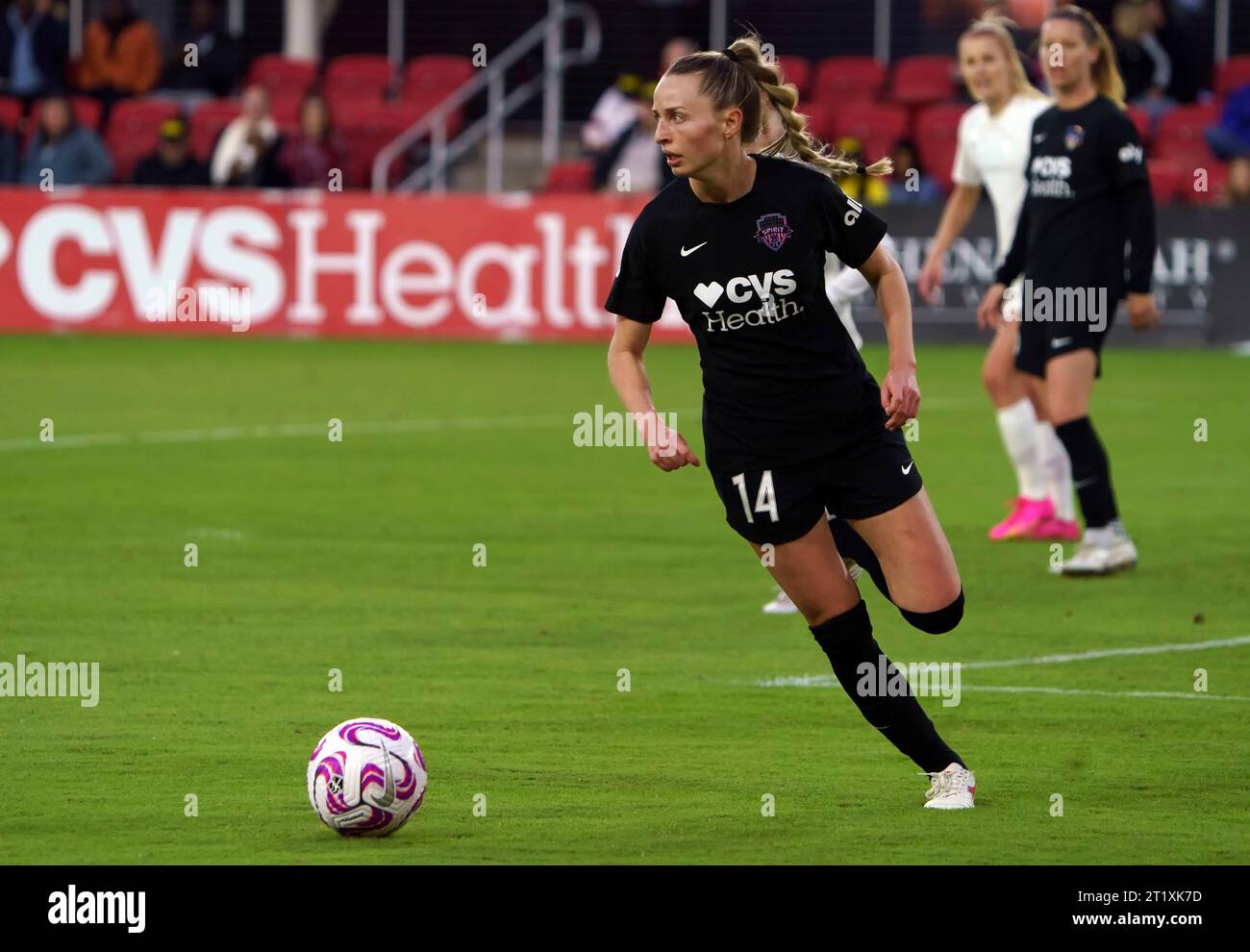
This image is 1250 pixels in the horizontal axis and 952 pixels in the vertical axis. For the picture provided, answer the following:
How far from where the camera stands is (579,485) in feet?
48.9

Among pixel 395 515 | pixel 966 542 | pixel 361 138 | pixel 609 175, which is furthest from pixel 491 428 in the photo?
pixel 361 138

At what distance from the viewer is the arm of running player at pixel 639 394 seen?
21.6ft

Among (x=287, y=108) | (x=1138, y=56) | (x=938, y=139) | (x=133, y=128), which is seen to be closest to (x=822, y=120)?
(x=938, y=139)

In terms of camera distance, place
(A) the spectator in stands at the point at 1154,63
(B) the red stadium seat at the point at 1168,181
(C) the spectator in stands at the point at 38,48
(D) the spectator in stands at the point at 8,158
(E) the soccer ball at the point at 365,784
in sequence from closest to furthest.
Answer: (E) the soccer ball at the point at 365,784, (B) the red stadium seat at the point at 1168,181, (D) the spectator in stands at the point at 8,158, (A) the spectator in stands at the point at 1154,63, (C) the spectator in stands at the point at 38,48

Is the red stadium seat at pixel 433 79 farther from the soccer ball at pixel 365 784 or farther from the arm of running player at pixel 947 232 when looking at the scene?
the soccer ball at pixel 365 784

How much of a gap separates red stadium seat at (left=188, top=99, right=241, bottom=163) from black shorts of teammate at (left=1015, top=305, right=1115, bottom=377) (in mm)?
17812

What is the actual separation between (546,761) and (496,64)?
2364cm

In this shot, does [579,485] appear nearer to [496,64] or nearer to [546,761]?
[546,761]

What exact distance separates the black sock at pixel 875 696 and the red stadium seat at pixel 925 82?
2304 cm

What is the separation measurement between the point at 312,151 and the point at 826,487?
20.4 m

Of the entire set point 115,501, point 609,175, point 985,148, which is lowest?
point 115,501

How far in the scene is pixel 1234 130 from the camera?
1055 inches

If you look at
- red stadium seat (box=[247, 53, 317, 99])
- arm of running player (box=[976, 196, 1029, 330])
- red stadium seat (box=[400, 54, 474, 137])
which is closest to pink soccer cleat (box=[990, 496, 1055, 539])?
arm of running player (box=[976, 196, 1029, 330])

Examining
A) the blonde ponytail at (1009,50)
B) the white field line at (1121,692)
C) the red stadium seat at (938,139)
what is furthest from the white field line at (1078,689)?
the red stadium seat at (938,139)
